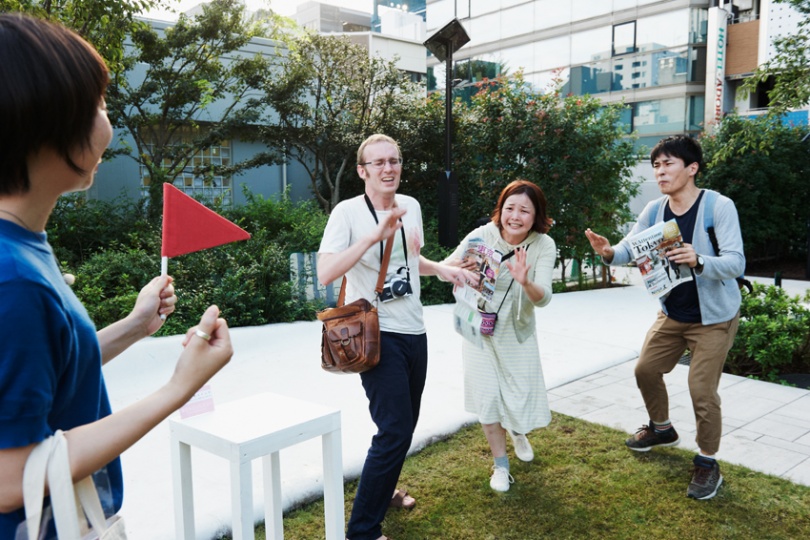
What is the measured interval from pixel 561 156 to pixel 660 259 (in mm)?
7988

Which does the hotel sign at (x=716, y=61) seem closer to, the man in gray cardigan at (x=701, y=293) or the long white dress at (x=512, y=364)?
the man in gray cardigan at (x=701, y=293)

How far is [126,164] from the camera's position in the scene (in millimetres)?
13492

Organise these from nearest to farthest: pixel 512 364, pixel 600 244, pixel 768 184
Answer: pixel 512 364, pixel 600 244, pixel 768 184

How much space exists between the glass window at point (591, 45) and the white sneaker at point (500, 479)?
23106 millimetres

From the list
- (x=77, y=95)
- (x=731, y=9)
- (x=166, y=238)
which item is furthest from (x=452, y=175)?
(x=731, y=9)

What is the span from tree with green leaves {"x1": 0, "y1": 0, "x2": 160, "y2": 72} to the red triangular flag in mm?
5947

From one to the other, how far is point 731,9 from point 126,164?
1992 centimetres

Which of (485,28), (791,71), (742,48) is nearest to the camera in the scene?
(791,71)

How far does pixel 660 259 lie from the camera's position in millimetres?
3807

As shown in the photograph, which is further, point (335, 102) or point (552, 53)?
point (552, 53)

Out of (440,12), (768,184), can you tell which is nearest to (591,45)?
(440,12)

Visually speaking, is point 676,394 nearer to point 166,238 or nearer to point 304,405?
point 304,405

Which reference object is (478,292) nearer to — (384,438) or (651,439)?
(384,438)

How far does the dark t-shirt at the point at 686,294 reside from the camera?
3.85 metres
